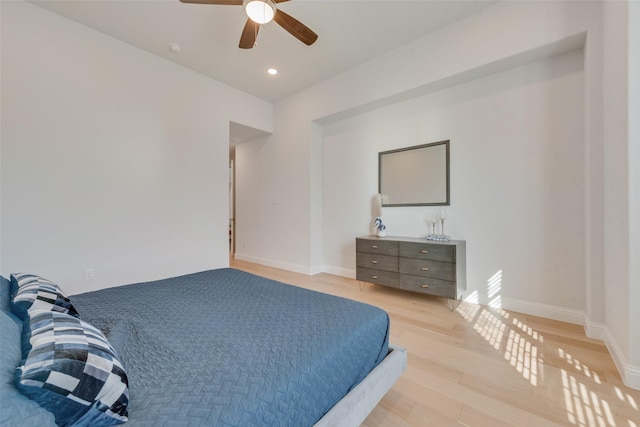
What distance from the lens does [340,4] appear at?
2.46 metres

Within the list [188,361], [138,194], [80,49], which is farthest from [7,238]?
[188,361]

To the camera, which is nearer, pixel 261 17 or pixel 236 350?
pixel 236 350

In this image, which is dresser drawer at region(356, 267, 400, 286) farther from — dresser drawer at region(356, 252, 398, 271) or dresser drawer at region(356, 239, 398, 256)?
dresser drawer at region(356, 239, 398, 256)

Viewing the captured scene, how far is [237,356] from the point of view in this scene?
0.96m

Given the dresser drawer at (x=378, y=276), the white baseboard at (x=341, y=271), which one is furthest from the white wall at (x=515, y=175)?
the white baseboard at (x=341, y=271)

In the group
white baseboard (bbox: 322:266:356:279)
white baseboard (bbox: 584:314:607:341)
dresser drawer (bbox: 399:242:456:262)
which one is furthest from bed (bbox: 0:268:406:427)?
white baseboard (bbox: 322:266:356:279)

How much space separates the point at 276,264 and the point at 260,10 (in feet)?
12.0

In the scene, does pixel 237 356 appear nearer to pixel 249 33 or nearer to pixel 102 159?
pixel 249 33

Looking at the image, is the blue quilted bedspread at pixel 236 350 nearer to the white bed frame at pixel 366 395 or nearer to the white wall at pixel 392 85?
the white bed frame at pixel 366 395

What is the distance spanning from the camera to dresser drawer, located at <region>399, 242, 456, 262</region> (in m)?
2.63

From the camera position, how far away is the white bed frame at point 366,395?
0.99m

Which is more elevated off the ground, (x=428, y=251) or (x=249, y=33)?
(x=249, y=33)

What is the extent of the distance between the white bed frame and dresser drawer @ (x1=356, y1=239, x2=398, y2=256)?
5.47ft

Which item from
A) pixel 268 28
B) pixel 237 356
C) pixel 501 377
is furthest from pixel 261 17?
pixel 501 377
